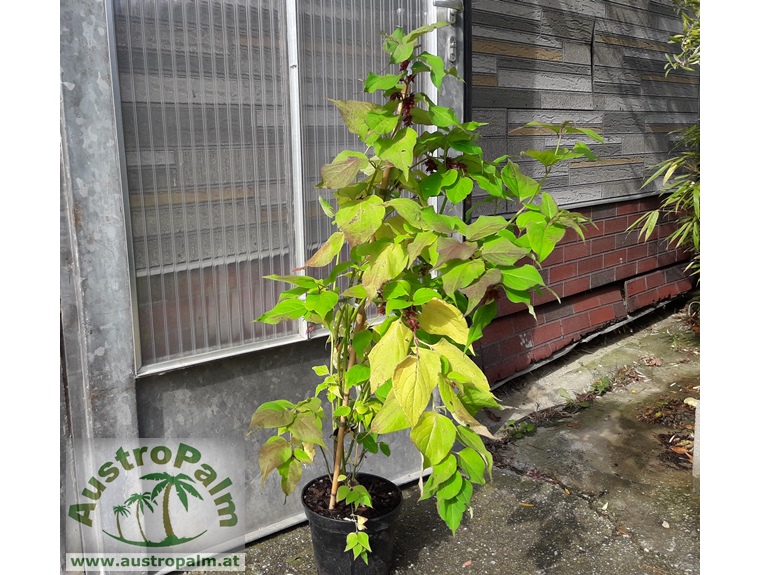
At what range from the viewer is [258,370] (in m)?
2.74

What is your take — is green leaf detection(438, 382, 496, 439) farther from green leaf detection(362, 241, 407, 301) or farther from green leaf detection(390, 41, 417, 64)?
green leaf detection(390, 41, 417, 64)

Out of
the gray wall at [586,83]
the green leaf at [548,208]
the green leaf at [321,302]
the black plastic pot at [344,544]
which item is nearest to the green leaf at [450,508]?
the black plastic pot at [344,544]

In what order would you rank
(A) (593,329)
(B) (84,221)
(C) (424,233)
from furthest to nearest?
(A) (593,329) → (B) (84,221) → (C) (424,233)

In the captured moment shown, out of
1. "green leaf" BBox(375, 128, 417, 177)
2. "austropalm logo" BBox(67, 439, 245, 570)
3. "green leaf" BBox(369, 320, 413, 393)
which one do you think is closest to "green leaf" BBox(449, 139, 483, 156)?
"green leaf" BBox(375, 128, 417, 177)

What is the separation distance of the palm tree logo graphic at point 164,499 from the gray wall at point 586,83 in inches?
93.7

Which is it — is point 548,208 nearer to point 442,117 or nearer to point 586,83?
point 442,117

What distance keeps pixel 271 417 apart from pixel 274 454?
11cm

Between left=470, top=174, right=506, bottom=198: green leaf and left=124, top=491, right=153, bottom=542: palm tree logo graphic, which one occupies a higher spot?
left=470, top=174, right=506, bottom=198: green leaf

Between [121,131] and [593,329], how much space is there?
12.0ft

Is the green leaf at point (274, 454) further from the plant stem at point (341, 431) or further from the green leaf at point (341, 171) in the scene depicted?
the green leaf at point (341, 171)

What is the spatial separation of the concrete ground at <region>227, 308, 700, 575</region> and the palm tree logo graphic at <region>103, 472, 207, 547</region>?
313 millimetres

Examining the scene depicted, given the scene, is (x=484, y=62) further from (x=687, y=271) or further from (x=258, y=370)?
(x=687, y=271)

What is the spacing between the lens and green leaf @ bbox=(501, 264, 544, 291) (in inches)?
71.9

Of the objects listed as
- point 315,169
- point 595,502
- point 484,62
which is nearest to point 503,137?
point 484,62
